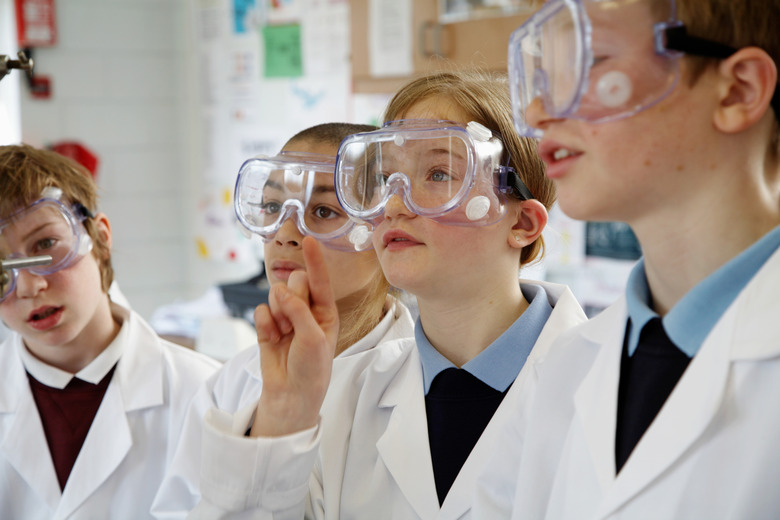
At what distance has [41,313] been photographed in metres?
1.63

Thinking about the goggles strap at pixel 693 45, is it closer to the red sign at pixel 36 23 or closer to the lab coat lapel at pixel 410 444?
the lab coat lapel at pixel 410 444

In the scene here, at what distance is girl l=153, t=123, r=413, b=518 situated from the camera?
58.7 inches

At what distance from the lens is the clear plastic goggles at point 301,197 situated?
1.48m

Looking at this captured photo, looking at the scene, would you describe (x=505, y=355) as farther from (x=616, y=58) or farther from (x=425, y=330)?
(x=616, y=58)

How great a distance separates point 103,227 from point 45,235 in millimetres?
204

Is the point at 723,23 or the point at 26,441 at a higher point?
the point at 723,23

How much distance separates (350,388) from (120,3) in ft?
12.6

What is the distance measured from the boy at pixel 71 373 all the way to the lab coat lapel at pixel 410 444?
594 millimetres

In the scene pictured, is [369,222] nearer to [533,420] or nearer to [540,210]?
[540,210]

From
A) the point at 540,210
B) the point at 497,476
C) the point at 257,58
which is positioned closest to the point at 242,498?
the point at 497,476

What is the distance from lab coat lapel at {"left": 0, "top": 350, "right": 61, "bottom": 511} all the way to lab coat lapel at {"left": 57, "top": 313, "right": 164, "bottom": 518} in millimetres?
50

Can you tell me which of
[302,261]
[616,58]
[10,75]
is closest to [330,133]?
Answer: [302,261]

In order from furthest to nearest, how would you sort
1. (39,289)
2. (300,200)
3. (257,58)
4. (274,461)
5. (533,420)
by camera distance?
(257,58)
(39,289)
(300,200)
(274,461)
(533,420)

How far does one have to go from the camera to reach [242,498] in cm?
122
